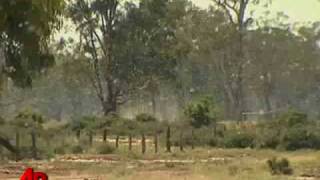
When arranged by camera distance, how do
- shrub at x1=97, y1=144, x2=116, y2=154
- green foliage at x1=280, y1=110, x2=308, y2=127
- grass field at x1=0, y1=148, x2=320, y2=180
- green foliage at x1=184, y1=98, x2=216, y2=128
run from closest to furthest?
grass field at x1=0, y1=148, x2=320, y2=180 < shrub at x1=97, y1=144, x2=116, y2=154 < green foliage at x1=280, y1=110, x2=308, y2=127 < green foliage at x1=184, y1=98, x2=216, y2=128

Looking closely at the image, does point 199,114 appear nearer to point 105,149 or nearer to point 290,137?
point 290,137

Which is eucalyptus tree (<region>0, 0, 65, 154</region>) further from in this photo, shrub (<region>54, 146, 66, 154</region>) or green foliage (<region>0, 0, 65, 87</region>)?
shrub (<region>54, 146, 66, 154</region>)

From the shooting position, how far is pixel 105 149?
35938 millimetres

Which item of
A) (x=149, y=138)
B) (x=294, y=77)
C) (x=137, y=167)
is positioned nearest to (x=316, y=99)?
(x=294, y=77)

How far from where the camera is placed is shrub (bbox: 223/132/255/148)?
4326 centimetres

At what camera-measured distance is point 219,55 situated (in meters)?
81.1

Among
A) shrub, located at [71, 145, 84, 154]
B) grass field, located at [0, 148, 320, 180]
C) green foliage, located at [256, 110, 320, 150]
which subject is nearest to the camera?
grass field, located at [0, 148, 320, 180]

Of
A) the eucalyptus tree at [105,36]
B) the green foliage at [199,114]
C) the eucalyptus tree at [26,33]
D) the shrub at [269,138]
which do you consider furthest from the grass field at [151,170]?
the eucalyptus tree at [105,36]

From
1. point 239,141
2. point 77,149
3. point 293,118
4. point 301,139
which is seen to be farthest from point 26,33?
point 293,118

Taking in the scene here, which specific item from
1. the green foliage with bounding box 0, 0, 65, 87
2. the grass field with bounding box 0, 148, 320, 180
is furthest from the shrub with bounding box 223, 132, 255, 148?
the green foliage with bounding box 0, 0, 65, 87

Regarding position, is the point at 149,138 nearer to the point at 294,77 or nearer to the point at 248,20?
the point at 248,20

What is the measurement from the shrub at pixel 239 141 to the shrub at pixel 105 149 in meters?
8.87

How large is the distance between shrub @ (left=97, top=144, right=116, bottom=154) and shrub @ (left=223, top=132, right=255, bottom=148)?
887cm

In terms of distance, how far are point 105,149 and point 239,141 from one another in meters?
10.5
